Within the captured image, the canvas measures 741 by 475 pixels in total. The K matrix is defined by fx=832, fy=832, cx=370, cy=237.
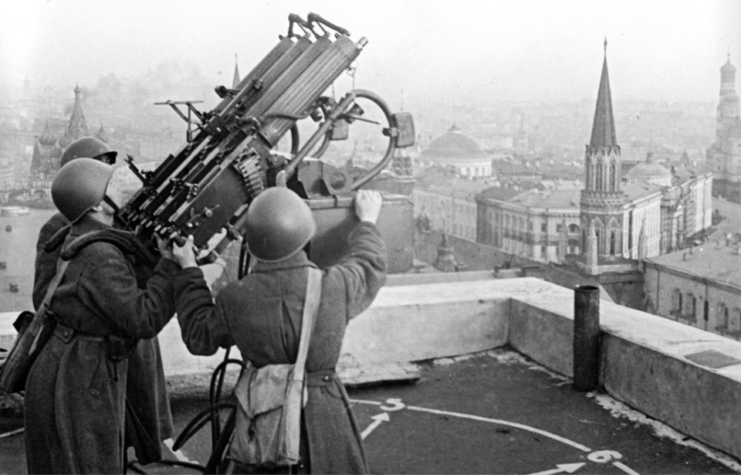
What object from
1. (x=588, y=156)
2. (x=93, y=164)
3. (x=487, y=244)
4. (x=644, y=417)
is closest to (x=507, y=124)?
(x=588, y=156)

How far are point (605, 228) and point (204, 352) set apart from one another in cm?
1439

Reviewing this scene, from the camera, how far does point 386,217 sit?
438 centimetres

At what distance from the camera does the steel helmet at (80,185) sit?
3574 millimetres

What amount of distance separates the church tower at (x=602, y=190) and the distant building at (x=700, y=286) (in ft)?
3.07

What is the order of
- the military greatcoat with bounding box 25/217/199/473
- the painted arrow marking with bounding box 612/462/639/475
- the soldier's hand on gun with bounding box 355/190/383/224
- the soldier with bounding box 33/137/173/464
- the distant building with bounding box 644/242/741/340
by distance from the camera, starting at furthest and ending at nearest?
the distant building with bounding box 644/242/741/340 → the painted arrow marking with bounding box 612/462/639/475 → the soldier with bounding box 33/137/173/464 → the soldier's hand on gun with bounding box 355/190/383/224 → the military greatcoat with bounding box 25/217/199/473

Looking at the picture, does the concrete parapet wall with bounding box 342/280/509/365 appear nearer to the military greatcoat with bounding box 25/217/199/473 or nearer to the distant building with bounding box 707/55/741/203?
the military greatcoat with bounding box 25/217/199/473

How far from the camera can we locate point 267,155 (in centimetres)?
398

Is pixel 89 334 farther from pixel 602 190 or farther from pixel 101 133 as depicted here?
pixel 602 190

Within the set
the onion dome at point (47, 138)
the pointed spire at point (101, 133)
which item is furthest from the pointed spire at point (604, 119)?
the onion dome at point (47, 138)

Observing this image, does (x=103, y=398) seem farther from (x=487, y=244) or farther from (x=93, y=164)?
(x=487, y=244)

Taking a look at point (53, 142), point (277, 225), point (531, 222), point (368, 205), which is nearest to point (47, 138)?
point (53, 142)

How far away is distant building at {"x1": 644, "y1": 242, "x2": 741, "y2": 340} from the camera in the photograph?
13047mm

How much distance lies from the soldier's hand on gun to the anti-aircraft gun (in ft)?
0.60

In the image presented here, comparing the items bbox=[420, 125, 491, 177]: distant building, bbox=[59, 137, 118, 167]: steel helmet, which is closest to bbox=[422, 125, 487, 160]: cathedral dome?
bbox=[420, 125, 491, 177]: distant building
